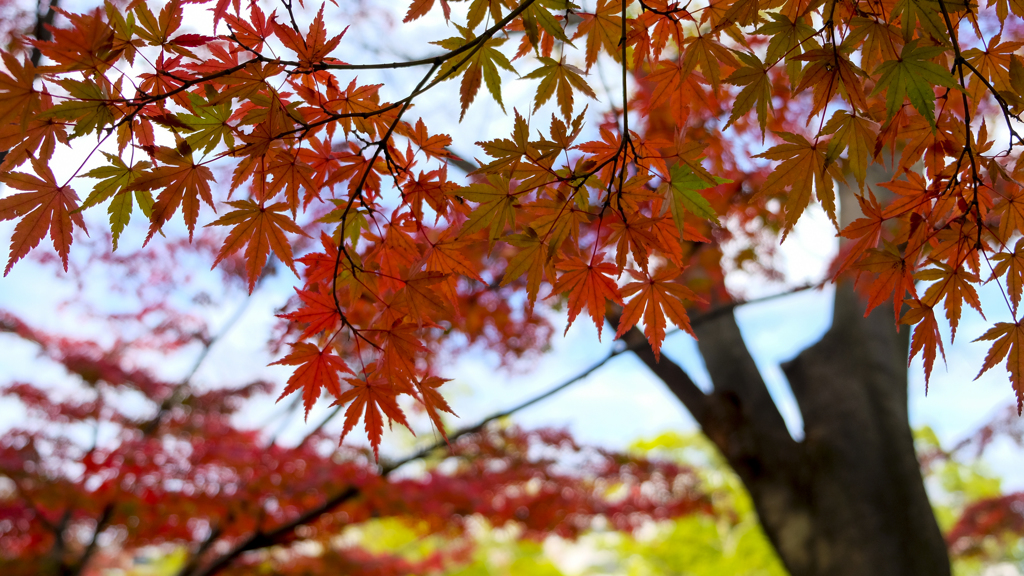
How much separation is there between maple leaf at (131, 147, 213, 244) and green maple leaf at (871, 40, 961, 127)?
120 centimetres

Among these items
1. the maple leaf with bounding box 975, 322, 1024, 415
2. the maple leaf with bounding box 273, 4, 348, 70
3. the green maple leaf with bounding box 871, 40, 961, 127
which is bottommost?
the maple leaf with bounding box 975, 322, 1024, 415

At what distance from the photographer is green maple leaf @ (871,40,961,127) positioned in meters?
0.94

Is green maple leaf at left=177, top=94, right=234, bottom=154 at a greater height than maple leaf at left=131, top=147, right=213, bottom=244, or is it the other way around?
green maple leaf at left=177, top=94, right=234, bottom=154

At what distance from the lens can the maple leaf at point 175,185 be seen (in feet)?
3.50

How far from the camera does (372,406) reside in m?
1.23

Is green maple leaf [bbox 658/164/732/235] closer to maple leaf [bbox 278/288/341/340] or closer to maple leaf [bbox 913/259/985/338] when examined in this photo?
maple leaf [bbox 913/259/985/338]

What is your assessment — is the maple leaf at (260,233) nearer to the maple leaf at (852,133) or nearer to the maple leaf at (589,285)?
the maple leaf at (589,285)

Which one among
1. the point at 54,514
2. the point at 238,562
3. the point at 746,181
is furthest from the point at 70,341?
the point at 746,181

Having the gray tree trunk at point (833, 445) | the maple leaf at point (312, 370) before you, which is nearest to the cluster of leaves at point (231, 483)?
the gray tree trunk at point (833, 445)

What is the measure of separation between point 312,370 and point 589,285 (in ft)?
2.00

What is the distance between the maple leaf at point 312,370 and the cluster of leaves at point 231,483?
112 inches

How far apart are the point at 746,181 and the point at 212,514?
4457 millimetres

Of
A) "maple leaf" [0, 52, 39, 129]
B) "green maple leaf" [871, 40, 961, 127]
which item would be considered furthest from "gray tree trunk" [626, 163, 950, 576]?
"maple leaf" [0, 52, 39, 129]

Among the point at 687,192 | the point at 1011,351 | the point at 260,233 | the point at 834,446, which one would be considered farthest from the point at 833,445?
the point at 260,233
